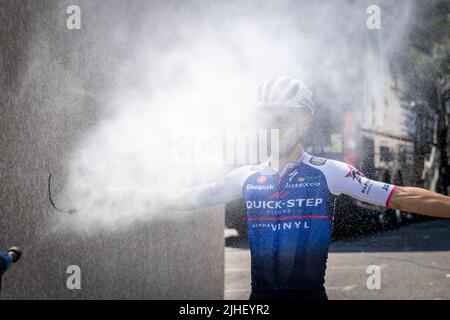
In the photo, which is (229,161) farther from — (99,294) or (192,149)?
(99,294)

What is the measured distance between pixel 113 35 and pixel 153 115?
1122 millimetres

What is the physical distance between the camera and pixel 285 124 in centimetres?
398

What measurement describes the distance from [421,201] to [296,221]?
2.68ft

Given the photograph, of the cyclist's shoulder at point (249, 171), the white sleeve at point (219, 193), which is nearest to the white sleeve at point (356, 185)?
the cyclist's shoulder at point (249, 171)

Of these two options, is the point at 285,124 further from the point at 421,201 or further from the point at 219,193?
the point at 421,201

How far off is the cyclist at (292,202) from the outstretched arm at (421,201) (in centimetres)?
15

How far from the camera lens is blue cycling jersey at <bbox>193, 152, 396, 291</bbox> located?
12.6ft

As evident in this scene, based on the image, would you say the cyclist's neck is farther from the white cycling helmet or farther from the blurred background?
the blurred background

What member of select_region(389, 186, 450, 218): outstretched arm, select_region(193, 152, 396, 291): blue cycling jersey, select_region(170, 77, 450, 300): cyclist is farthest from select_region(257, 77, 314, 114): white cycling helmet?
select_region(389, 186, 450, 218): outstretched arm

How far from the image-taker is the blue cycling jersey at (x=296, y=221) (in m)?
3.83

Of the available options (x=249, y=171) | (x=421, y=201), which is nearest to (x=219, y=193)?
(x=249, y=171)

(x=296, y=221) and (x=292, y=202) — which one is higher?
(x=292, y=202)

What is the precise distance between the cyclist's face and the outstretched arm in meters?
0.79

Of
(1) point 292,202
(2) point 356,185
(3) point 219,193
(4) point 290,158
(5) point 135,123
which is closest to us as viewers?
(2) point 356,185
